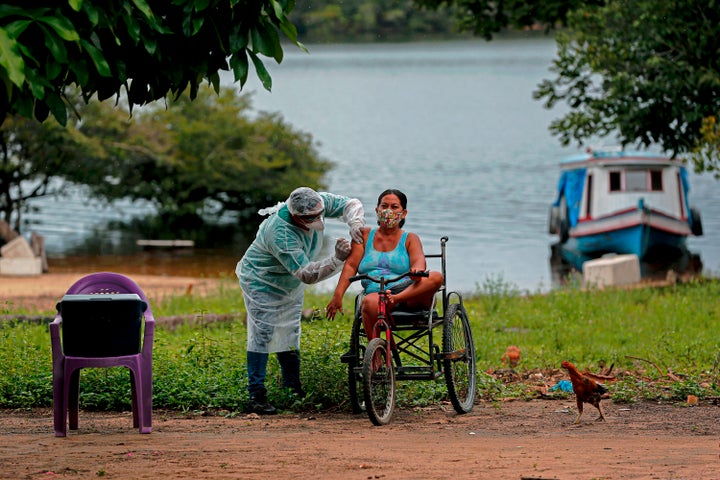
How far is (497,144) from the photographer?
180ft

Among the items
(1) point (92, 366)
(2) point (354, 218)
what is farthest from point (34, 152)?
(1) point (92, 366)

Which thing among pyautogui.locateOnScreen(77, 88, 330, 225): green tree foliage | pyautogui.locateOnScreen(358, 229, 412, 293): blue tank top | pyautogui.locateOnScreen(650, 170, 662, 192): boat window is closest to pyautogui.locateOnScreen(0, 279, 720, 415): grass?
pyautogui.locateOnScreen(358, 229, 412, 293): blue tank top

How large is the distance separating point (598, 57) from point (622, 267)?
5.03 m

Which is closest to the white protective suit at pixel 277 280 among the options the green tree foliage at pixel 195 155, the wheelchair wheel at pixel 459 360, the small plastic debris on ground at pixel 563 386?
the wheelchair wheel at pixel 459 360

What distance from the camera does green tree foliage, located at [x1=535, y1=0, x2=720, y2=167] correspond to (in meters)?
17.2

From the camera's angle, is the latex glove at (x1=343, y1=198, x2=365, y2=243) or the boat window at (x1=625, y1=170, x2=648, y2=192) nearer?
the latex glove at (x1=343, y1=198, x2=365, y2=243)

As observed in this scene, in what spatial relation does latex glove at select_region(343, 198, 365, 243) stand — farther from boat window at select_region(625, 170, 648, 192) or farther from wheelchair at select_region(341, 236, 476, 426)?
boat window at select_region(625, 170, 648, 192)

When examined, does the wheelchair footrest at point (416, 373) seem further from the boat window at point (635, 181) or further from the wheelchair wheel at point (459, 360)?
the boat window at point (635, 181)

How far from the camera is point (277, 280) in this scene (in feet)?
27.8

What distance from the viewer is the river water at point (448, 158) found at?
28047 millimetres

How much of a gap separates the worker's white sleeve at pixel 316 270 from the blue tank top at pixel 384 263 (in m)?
0.23

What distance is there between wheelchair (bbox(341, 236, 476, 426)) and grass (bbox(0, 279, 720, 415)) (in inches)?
15.8

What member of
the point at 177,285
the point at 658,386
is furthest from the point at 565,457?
the point at 177,285

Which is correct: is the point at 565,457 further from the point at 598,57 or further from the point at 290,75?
the point at 290,75
